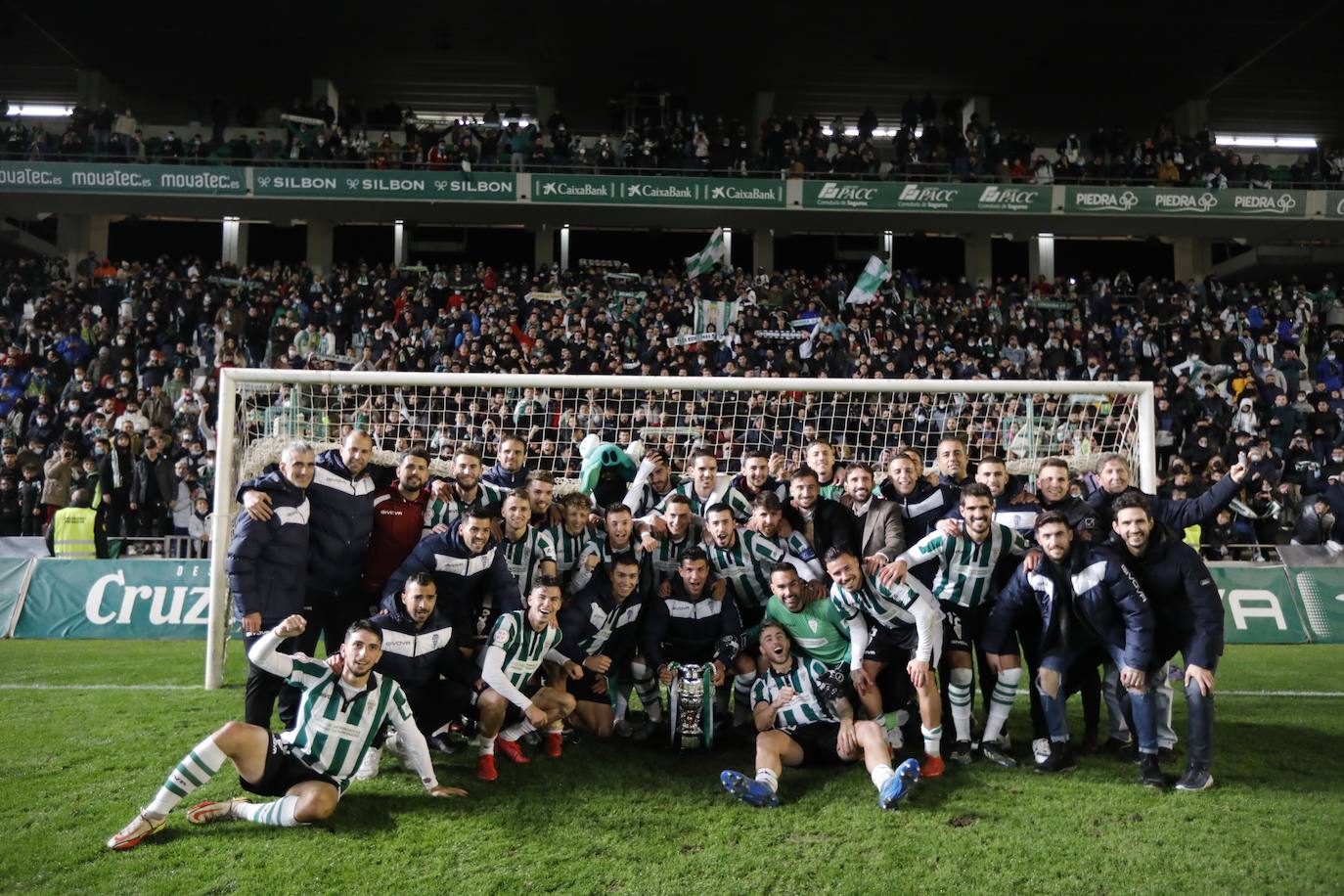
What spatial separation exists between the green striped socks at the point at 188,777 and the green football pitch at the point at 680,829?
177 millimetres

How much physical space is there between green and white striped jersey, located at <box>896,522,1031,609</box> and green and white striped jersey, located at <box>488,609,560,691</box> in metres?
2.27

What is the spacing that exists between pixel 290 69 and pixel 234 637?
2094 cm

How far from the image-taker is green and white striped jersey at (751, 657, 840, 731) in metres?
5.81

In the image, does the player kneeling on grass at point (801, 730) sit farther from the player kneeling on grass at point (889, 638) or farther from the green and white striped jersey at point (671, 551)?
the green and white striped jersey at point (671, 551)

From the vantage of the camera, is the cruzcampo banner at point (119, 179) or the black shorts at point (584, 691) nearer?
the black shorts at point (584, 691)

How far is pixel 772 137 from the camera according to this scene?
23.7 meters

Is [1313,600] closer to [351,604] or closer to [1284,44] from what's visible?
[351,604]

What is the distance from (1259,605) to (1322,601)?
69cm

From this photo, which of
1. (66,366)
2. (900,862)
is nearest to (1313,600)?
(900,862)

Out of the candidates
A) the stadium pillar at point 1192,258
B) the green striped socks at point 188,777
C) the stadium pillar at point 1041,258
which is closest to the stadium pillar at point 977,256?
the stadium pillar at point 1041,258

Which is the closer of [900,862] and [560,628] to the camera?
[900,862]

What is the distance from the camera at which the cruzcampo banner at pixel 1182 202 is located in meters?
22.7

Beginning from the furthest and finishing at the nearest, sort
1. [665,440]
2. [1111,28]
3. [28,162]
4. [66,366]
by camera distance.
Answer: [1111,28] < [28,162] < [66,366] < [665,440]

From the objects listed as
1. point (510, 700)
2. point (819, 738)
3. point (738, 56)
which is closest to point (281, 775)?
point (510, 700)
